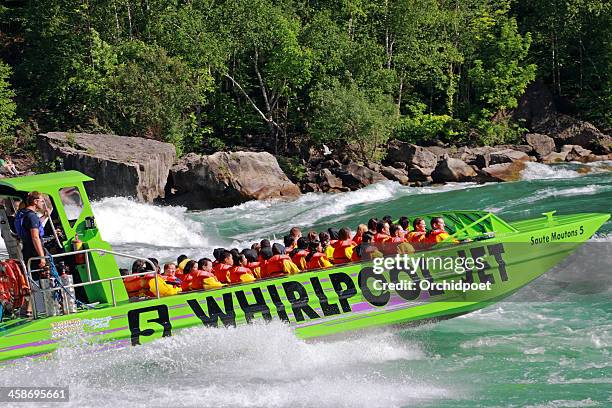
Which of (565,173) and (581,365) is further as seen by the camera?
(565,173)

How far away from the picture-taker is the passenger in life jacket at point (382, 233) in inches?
445

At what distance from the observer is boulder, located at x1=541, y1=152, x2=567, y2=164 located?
102ft

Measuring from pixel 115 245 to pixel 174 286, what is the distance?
9565 millimetres

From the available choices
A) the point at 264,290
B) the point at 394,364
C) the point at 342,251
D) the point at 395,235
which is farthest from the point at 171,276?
the point at 395,235

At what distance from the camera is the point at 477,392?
9.33m

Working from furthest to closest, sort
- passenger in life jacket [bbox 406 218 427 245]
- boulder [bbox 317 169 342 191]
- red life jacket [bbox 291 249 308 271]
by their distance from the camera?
boulder [bbox 317 169 342 191]
passenger in life jacket [bbox 406 218 427 245]
red life jacket [bbox 291 249 308 271]

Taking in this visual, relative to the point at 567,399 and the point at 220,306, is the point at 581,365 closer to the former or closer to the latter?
the point at 567,399

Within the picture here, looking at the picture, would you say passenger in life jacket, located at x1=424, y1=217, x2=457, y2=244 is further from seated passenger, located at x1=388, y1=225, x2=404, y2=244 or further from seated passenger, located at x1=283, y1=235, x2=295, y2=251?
seated passenger, located at x1=283, y1=235, x2=295, y2=251

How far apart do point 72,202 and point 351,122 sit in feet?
70.6

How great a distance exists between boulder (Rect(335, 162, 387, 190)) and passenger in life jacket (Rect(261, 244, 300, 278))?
1717cm

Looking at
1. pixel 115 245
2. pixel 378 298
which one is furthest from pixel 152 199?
pixel 378 298

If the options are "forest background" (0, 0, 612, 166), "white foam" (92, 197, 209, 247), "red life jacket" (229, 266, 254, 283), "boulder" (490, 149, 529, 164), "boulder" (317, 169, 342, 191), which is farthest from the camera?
"forest background" (0, 0, 612, 166)

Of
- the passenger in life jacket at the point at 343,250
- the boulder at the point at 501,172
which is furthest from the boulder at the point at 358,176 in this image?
the passenger in life jacket at the point at 343,250

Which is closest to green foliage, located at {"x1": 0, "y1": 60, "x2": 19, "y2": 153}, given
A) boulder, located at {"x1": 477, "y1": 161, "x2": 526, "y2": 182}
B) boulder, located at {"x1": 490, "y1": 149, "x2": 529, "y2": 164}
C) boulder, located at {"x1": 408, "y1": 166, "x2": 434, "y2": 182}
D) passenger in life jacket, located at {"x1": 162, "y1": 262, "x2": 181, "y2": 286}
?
boulder, located at {"x1": 408, "y1": 166, "x2": 434, "y2": 182}
